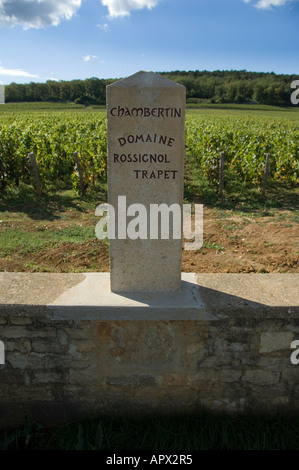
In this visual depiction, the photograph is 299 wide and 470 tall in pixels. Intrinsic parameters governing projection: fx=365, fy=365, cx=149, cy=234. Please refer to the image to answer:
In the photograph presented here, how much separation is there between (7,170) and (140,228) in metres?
7.61

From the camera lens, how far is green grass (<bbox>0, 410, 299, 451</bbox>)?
2.41 meters

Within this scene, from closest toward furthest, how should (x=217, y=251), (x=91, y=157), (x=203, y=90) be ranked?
(x=217, y=251) < (x=91, y=157) < (x=203, y=90)

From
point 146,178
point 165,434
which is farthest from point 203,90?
point 165,434

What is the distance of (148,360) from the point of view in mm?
2576

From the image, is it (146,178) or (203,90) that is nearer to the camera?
(146,178)

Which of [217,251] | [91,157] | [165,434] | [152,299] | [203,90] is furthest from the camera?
[203,90]

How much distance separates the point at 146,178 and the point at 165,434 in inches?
68.8

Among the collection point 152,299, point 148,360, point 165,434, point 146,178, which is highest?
point 146,178

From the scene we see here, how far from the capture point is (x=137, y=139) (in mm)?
2420

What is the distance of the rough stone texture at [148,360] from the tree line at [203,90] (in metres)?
61.6

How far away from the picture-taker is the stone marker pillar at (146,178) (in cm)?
234

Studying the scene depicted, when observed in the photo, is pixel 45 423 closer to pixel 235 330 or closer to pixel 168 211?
pixel 235 330

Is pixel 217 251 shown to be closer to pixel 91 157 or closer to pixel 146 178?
pixel 146 178
